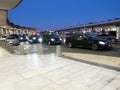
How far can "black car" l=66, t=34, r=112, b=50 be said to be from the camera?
13909 mm

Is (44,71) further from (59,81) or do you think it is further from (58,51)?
(58,51)

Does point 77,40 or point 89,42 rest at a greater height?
point 77,40

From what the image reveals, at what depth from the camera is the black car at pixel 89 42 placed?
13.9 m

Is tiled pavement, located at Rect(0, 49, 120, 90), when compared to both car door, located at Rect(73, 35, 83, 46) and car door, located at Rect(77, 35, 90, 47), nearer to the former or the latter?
car door, located at Rect(77, 35, 90, 47)

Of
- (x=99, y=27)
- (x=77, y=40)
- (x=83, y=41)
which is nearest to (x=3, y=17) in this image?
(x=99, y=27)

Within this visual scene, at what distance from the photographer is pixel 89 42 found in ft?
48.2

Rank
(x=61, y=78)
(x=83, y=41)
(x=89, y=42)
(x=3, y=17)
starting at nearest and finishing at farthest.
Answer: (x=61, y=78) < (x=89, y=42) < (x=83, y=41) < (x=3, y=17)

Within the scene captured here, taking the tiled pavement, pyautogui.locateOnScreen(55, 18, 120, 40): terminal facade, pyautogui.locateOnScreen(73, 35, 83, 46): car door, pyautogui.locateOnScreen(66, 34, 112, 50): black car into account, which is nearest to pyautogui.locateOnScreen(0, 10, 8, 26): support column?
pyautogui.locateOnScreen(55, 18, 120, 40): terminal facade

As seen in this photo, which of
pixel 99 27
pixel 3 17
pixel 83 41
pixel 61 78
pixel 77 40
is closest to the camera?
pixel 61 78

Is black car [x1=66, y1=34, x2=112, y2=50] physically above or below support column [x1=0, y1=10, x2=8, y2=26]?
below

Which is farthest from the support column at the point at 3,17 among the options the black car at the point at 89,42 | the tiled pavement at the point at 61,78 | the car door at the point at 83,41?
the tiled pavement at the point at 61,78

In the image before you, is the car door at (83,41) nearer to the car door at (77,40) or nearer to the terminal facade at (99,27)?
the car door at (77,40)

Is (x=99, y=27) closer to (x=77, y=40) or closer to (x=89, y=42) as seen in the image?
(x=77, y=40)

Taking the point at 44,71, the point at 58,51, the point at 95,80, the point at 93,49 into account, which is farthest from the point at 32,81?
the point at 93,49
